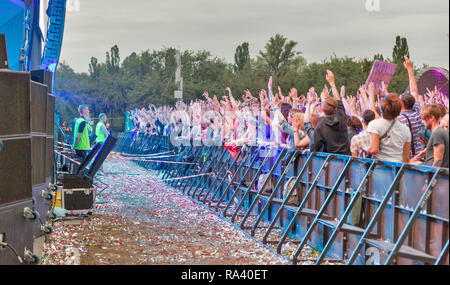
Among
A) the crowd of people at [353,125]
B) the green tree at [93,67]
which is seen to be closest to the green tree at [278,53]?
the green tree at [93,67]

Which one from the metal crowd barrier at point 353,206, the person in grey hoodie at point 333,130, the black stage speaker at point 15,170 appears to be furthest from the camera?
the person in grey hoodie at point 333,130

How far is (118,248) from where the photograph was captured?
9273mm

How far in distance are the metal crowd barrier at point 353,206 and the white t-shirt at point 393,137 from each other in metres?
0.20

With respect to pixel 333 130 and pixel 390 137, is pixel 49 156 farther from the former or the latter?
pixel 390 137

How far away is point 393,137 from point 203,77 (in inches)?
2604

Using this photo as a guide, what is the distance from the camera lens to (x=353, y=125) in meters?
9.72

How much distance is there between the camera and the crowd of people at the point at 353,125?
700cm

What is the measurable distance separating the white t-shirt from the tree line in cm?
5086

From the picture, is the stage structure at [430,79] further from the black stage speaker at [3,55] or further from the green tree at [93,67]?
the green tree at [93,67]

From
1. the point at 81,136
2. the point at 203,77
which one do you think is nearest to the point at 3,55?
the point at 81,136

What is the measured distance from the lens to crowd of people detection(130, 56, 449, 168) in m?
7.00

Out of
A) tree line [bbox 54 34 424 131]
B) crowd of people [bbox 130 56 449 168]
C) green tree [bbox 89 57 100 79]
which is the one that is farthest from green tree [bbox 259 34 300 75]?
crowd of people [bbox 130 56 449 168]
